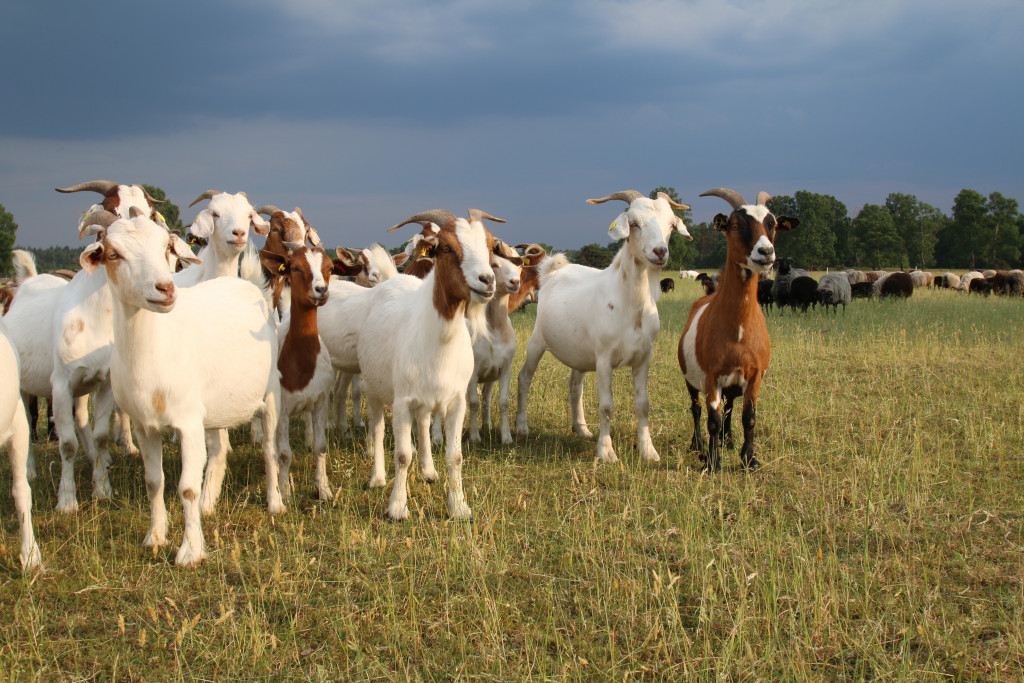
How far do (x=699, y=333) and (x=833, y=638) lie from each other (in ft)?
12.1

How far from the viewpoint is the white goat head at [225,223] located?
726 centimetres

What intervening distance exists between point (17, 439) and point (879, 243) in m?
87.7

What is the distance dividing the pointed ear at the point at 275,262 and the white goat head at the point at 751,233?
3827 mm

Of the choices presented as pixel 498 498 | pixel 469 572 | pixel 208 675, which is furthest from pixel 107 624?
pixel 498 498

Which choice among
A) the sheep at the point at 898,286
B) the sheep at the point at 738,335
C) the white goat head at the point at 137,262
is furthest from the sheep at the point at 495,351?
the sheep at the point at 898,286

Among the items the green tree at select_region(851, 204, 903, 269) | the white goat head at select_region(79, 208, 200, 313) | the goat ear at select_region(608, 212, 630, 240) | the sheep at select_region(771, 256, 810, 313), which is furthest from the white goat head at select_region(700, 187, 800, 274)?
the green tree at select_region(851, 204, 903, 269)

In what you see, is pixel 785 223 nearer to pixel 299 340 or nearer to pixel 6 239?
pixel 299 340

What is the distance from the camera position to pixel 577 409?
28.2 feet

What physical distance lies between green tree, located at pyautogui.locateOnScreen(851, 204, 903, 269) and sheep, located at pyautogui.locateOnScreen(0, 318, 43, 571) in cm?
8648

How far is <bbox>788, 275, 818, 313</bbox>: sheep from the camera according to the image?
2256 cm

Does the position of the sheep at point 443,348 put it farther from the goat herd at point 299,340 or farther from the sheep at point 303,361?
the sheep at point 303,361

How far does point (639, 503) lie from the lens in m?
5.40

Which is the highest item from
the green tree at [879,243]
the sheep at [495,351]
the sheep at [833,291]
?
the green tree at [879,243]

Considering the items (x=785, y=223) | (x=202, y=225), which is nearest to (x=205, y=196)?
(x=202, y=225)
